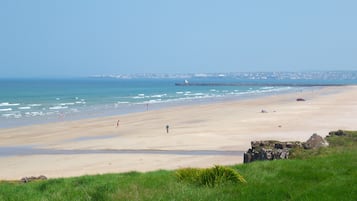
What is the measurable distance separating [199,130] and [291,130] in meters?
6.47

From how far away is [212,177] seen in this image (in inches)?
407

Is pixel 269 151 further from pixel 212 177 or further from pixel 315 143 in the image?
pixel 212 177

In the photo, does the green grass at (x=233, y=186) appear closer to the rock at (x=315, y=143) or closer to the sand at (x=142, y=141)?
the rock at (x=315, y=143)

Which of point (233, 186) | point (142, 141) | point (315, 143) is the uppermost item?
point (233, 186)

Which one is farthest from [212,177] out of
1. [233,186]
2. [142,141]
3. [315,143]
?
[142,141]

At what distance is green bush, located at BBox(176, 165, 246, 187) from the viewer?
33.4 ft

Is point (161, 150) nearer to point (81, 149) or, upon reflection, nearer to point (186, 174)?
point (81, 149)

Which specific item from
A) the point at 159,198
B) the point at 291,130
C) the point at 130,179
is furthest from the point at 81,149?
the point at 159,198

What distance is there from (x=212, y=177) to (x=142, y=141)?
2246 centimetres

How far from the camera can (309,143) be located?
16344mm

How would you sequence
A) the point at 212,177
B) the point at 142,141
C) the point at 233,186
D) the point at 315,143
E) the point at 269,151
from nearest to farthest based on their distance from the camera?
the point at 233,186 < the point at 212,177 < the point at 269,151 < the point at 315,143 < the point at 142,141

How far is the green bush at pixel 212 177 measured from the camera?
10188 mm

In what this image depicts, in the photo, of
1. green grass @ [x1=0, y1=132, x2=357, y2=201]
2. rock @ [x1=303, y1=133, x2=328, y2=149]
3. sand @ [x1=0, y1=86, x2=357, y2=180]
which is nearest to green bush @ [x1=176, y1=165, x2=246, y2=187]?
green grass @ [x1=0, y1=132, x2=357, y2=201]

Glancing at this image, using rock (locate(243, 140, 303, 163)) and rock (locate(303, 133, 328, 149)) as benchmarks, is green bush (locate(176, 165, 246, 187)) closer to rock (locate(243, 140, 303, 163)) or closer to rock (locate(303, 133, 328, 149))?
rock (locate(243, 140, 303, 163))
